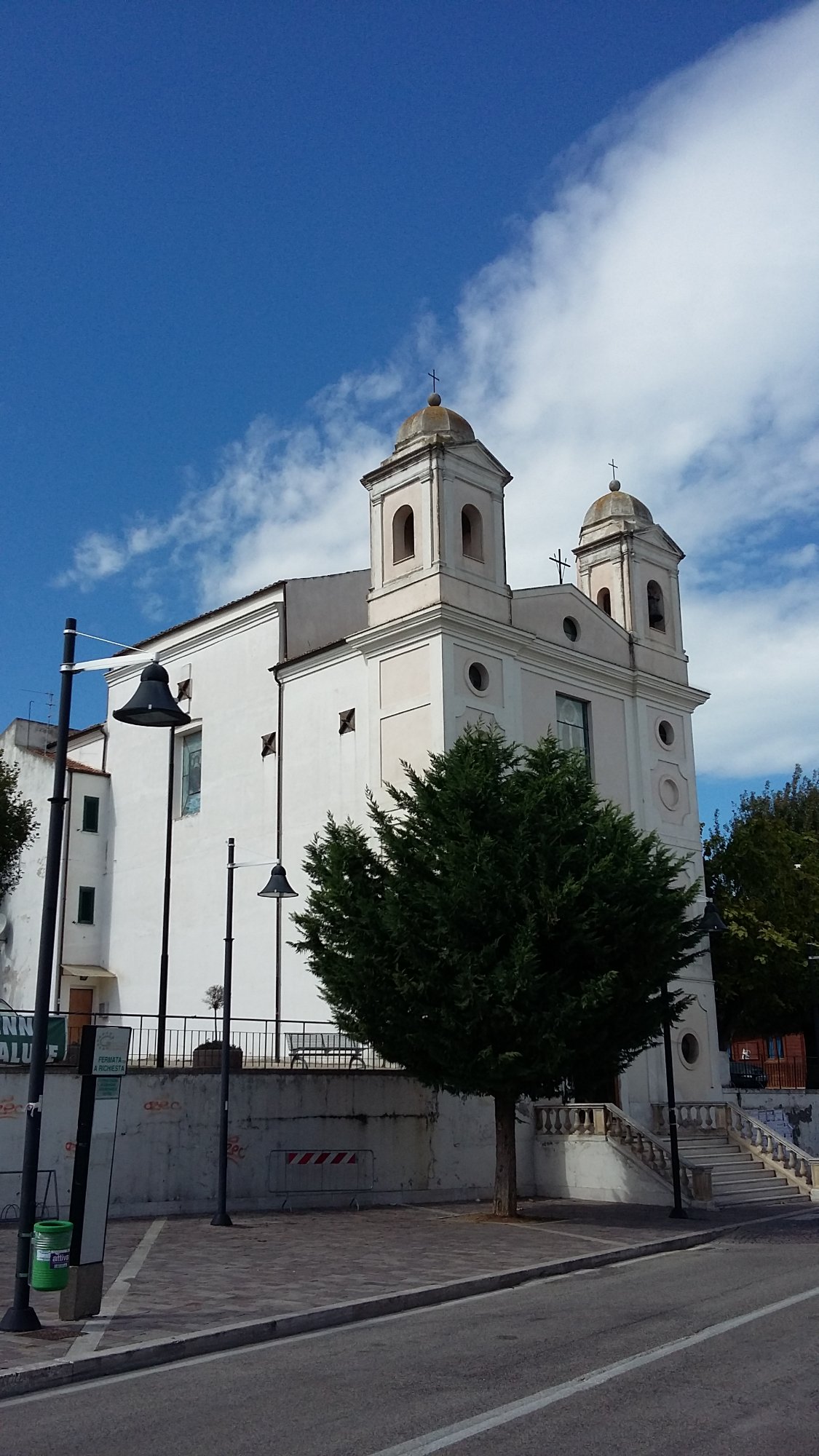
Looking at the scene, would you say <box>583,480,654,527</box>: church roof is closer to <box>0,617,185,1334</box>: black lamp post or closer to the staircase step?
the staircase step

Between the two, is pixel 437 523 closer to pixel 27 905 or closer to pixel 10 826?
pixel 10 826

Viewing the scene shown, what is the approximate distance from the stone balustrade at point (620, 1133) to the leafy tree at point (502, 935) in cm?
371

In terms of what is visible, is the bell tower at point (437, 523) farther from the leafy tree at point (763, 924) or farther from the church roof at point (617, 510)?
the leafy tree at point (763, 924)

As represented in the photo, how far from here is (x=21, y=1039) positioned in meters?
21.4

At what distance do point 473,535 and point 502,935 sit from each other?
45.9ft

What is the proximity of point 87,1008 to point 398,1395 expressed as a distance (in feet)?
104

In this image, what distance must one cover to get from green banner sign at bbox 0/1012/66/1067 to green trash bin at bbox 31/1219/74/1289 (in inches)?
366

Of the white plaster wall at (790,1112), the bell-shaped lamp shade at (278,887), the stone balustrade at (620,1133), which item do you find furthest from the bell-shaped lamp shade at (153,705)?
the white plaster wall at (790,1112)

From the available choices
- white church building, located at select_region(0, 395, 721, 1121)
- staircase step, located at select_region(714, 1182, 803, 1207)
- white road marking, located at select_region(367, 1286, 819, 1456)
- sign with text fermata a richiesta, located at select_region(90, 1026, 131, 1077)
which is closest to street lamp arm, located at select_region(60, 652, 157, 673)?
sign with text fermata a richiesta, located at select_region(90, 1026, 131, 1077)

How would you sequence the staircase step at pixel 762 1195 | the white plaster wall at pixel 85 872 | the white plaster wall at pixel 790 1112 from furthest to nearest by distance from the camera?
the white plaster wall at pixel 85 872, the white plaster wall at pixel 790 1112, the staircase step at pixel 762 1195

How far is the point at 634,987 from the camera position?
2194cm

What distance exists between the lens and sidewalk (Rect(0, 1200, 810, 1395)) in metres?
11.0

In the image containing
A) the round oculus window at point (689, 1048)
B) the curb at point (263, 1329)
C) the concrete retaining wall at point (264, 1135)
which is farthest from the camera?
the round oculus window at point (689, 1048)

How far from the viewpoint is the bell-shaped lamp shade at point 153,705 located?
10.8m
